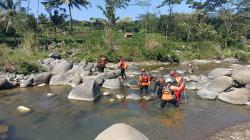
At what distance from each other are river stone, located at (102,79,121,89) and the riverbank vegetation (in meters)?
7.18

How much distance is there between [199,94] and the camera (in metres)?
20.2

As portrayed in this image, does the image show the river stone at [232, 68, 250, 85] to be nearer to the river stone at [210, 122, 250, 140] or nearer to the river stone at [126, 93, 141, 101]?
the river stone at [126, 93, 141, 101]

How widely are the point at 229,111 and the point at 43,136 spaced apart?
347 inches

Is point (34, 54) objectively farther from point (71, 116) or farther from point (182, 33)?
point (182, 33)

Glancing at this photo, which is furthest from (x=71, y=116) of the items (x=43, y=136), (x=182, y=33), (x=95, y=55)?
(x=182, y=33)

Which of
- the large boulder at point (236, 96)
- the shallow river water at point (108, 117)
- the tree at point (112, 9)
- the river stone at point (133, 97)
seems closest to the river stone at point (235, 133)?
the shallow river water at point (108, 117)

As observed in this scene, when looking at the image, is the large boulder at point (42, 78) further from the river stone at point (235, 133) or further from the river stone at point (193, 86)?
the river stone at point (235, 133)

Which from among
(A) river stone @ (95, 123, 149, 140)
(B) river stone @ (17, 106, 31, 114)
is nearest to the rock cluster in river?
(B) river stone @ (17, 106, 31, 114)

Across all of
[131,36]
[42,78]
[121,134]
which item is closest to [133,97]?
[42,78]

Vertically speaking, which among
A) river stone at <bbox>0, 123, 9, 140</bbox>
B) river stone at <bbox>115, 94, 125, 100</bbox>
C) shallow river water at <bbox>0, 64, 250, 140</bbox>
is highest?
river stone at <bbox>115, 94, 125, 100</bbox>

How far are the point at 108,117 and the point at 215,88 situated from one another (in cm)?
724

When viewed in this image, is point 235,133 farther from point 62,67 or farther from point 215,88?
point 62,67

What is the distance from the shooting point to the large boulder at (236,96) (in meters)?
18.4

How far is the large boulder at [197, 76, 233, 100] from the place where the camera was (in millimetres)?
19688
